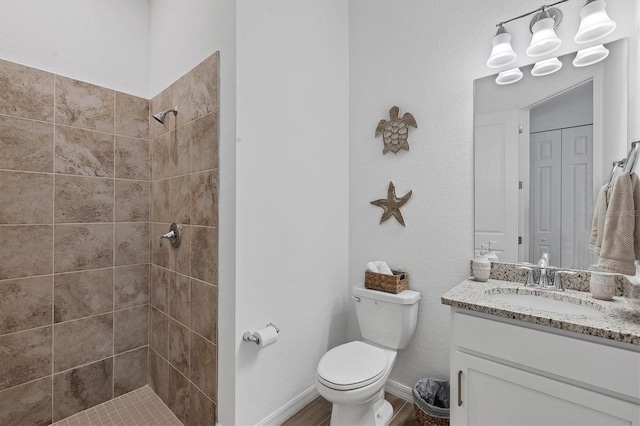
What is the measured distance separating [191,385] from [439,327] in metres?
1.49

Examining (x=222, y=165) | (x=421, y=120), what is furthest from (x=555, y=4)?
(x=222, y=165)

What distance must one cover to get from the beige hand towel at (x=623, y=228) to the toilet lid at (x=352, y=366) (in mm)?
1066

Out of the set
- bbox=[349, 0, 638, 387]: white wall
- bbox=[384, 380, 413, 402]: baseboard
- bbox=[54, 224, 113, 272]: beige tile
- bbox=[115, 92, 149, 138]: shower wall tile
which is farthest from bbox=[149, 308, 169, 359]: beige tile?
bbox=[384, 380, 413, 402]: baseboard

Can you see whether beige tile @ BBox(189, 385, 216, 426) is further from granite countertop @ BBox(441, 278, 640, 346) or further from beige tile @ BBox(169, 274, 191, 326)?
granite countertop @ BBox(441, 278, 640, 346)

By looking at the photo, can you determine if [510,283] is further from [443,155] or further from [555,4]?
[555,4]

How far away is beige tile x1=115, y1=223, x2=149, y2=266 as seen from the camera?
2.00m

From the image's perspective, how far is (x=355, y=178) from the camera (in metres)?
2.18

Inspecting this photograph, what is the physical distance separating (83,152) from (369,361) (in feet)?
6.98

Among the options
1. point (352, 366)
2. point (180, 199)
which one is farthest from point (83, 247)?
point (352, 366)

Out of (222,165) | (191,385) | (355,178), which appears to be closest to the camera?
(222,165)

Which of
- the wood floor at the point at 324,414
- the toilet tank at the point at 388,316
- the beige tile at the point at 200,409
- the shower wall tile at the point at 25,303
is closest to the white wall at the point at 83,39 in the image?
the shower wall tile at the point at 25,303

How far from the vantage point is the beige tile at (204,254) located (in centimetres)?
155

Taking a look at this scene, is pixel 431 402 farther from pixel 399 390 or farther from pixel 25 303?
pixel 25 303

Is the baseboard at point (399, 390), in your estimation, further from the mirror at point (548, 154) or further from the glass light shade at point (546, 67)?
the glass light shade at point (546, 67)
